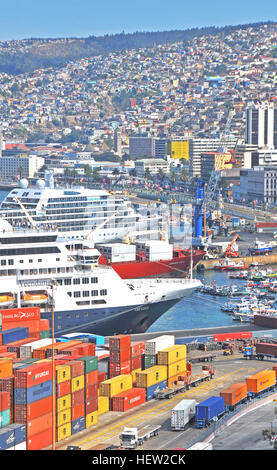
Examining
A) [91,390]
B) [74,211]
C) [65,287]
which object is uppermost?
[74,211]

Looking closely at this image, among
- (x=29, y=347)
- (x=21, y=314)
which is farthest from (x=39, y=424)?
(x=21, y=314)

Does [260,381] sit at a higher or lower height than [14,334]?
lower

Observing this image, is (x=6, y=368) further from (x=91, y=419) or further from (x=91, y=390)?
(x=91, y=419)

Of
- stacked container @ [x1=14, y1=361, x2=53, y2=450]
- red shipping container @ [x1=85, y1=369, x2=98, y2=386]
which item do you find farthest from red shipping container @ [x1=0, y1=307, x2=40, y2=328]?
stacked container @ [x1=14, y1=361, x2=53, y2=450]

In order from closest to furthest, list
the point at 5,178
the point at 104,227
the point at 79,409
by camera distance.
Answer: the point at 79,409, the point at 104,227, the point at 5,178

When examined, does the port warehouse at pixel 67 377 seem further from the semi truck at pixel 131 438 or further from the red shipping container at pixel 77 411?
the semi truck at pixel 131 438

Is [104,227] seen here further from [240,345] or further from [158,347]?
[158,347]

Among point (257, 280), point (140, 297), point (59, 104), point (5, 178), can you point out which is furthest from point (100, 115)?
point (140, 297)
